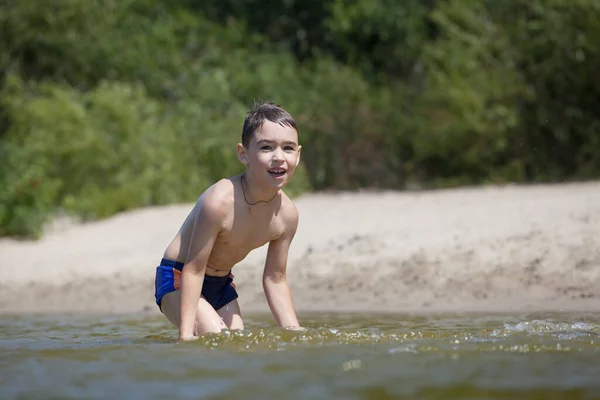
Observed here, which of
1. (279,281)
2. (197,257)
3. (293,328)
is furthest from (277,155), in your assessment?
(293,328)

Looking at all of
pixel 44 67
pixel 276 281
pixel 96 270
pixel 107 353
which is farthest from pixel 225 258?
pixel 44 67

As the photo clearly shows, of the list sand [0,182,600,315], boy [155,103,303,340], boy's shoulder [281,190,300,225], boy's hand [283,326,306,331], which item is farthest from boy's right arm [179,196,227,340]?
sand [0,182,600,315]

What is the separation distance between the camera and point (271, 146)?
514 cm

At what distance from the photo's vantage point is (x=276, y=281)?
5.62m

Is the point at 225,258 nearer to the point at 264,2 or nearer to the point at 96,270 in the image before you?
the point at 96,270

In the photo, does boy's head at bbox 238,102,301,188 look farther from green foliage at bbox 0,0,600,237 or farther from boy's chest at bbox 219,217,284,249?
green foliage at bbox 0,0,600,237

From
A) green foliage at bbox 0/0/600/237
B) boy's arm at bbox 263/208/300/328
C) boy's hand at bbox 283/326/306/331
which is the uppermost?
green foliage at bbox 0/0/600/237

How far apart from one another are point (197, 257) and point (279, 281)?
2.01 feet

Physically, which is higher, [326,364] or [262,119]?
[262,119]

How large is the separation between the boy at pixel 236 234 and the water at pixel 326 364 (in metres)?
0.23

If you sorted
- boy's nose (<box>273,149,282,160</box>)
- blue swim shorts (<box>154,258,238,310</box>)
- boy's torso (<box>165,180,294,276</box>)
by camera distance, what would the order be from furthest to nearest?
blue swim shorts (<box>154,258,238,310</box>) → boy's torso (<box>165,180,294,276</box>) → boy's nose (<box>273,149,282,160</box>)

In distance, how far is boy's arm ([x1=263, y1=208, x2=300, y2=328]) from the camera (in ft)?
18.3

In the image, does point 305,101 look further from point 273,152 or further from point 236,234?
point 273,152

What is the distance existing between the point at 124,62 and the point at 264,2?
512 cm
